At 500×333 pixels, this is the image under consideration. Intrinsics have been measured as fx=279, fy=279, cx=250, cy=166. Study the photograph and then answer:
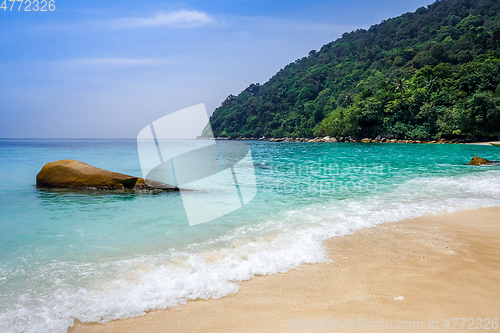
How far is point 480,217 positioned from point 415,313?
4.97m

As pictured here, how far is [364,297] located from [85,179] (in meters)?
9.30

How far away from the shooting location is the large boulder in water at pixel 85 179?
30.5ft

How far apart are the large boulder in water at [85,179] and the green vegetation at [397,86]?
13.0 feet

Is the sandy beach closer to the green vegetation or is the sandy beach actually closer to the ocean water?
the ocean water

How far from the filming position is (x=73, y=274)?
3.56 meters

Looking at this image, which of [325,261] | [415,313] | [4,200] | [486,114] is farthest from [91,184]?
[486,114]

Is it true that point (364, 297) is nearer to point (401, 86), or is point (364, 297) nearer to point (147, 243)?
point (147, 243)

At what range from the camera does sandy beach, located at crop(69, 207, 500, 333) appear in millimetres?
2602

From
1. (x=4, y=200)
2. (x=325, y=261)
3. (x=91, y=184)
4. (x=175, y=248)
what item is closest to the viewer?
(x=325, y=261)

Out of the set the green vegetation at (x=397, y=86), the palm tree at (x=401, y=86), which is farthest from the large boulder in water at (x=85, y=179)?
the palm tree at (x=401, y=86)

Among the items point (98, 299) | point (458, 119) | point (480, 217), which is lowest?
point (480, 217)

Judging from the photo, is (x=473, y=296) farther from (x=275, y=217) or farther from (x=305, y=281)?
(x=275, y=217)

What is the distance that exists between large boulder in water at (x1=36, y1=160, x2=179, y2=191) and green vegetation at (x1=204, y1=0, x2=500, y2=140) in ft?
13.0

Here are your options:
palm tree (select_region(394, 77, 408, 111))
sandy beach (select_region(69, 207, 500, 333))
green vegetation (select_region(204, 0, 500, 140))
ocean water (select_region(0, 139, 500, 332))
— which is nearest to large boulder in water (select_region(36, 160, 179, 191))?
ocean water (select_region(0, 139, 500, 332))
